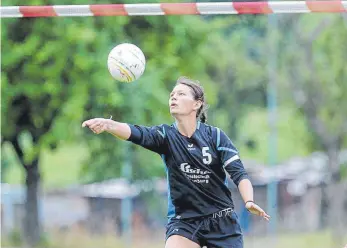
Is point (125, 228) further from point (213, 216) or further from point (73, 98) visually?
point (213, 216)

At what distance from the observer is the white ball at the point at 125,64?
8.48 m

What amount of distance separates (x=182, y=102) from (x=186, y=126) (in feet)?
0.62

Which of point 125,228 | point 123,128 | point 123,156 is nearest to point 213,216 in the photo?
point 123,128

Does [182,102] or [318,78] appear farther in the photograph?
[318,78]

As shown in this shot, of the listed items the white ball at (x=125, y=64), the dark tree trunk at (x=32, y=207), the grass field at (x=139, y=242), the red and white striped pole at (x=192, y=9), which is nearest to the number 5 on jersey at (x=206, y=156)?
the white ball at (x=125, y=64)

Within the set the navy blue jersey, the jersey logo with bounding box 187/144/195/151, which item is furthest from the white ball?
the jersey logo with bounding box 187/144/195/151

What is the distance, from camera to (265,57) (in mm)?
23500

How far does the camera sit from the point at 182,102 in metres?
8.09

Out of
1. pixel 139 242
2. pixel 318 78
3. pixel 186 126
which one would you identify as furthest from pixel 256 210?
pixel 318 78

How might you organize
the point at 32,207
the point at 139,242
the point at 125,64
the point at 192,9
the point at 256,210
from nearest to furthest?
the point at 256,210 < the point at 125,64 < the point at 192,9 < the point at 32,207 < the point at 139,242

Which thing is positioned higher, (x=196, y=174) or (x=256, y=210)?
(x=196, y=174)

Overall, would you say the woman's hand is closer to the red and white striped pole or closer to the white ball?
the white ball

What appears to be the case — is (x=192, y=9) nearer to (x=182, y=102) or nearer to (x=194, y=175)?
(x=182, y=102)

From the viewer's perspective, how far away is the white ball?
334 inches
